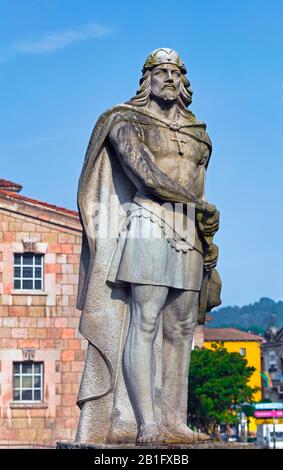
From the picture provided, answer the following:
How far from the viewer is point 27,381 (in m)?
44.1

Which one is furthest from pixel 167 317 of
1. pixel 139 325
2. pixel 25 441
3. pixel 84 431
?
pixel 25 441

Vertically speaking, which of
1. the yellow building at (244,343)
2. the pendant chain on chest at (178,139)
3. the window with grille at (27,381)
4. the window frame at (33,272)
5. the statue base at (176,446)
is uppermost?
the yellow building at (244,343)

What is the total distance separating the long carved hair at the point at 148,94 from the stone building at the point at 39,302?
33535 mm

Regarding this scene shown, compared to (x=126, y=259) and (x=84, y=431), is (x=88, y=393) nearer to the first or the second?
(x=84, y=431)

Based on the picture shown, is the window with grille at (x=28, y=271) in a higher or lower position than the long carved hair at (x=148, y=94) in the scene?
higher

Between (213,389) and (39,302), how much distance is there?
15.2 metres

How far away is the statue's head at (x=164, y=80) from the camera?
10516 mm

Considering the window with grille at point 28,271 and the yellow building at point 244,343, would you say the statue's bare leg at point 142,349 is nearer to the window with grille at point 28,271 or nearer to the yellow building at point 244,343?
the window with grille at point 28,271

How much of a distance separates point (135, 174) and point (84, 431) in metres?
2.17

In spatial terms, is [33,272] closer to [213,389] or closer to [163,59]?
[213,389]

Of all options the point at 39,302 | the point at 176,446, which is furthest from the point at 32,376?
the point at 176,446

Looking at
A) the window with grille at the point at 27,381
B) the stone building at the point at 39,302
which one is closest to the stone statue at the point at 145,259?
the stone building at the point at 39,302

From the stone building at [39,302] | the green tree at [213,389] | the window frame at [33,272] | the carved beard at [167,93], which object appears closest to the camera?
the carved beard at [167,93]
